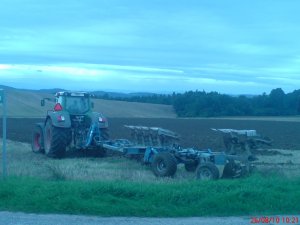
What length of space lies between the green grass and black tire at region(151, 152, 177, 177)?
3923mm

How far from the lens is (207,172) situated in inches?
597

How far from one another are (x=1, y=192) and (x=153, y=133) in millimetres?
8207

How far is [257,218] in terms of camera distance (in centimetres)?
988

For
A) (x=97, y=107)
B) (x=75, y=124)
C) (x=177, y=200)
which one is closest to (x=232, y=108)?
(x=97, y=107)

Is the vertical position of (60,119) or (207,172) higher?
(60,119)

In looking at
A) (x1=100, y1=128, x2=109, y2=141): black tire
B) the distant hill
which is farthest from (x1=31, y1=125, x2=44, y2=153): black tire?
the distant hill

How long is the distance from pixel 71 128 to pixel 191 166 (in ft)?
21.2

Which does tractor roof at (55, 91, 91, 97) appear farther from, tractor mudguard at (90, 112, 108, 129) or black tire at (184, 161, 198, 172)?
black tire at (184, 161, 198, 172)

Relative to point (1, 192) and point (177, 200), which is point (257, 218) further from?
point (1, 192)

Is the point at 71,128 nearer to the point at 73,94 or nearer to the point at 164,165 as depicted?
the point at 73,94

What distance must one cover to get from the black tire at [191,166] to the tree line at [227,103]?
6374cm

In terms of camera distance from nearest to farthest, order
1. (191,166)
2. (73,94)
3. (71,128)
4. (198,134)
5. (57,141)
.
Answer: (191,166), (57,141), (71,128), (73,94), (198,134)
